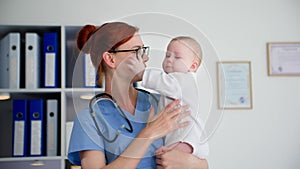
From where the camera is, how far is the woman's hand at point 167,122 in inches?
39.7

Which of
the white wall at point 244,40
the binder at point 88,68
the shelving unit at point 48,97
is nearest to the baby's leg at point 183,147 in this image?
the binder at point 88,68

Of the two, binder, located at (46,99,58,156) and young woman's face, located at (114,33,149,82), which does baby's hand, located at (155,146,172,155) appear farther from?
binder, located at (46,99,58,156)

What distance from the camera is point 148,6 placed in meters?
2.60

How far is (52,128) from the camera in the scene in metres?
2.20

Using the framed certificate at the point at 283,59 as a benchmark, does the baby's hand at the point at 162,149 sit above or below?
below

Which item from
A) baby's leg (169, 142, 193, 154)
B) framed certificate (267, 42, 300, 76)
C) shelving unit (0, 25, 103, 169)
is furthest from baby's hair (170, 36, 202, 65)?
framed certificate (267, 42, 300, 76)

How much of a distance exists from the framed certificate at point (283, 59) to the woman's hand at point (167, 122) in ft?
5.76

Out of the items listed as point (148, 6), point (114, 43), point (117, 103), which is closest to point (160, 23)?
point (114, 43)

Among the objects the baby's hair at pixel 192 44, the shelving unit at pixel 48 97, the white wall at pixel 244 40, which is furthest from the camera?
the white wall at pixel 244 40

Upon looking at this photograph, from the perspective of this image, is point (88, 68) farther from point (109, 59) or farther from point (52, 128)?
point (52, 128)

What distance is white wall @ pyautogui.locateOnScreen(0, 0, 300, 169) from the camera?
2.54 m

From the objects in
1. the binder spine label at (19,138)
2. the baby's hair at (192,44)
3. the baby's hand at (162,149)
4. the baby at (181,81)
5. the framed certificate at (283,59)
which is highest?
the framed certificate at (283,59)

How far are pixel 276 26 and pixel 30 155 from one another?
1638 millimetres

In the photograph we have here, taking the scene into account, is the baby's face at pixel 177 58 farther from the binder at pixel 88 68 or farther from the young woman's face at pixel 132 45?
the binder at pixel 88 68
